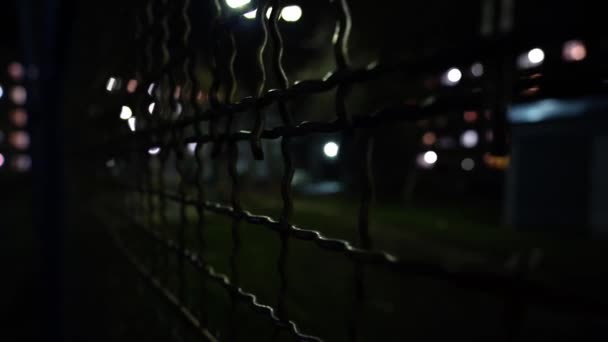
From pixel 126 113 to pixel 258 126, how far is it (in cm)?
154

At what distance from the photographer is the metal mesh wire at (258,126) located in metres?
0.47

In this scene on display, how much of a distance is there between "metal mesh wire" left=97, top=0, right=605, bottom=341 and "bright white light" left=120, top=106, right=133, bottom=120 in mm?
113

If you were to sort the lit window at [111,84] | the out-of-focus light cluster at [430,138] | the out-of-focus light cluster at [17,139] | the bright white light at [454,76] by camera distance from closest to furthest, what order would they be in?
the bright white light at [454,76], the lit window at [111,84], the out-of-focus light cluster at [430,138], the out-of-focus light cluster at [17,139]

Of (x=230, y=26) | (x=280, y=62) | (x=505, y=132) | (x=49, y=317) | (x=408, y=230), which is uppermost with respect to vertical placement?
(x=230, y=26)

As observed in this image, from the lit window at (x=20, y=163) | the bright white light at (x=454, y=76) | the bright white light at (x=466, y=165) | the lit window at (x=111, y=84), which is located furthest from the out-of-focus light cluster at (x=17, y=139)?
the bright white light at (x=454, y=76)

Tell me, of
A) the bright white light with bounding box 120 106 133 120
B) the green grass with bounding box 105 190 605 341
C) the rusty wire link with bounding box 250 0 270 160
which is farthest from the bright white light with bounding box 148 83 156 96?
the rusty wire link with bounding box 250 0 270 160

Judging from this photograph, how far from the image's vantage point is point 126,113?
214cm

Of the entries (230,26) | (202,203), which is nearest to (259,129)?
(230,26)

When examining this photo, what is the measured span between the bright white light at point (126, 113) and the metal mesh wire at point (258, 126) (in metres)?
0.11

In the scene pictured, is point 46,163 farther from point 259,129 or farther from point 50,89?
point 259,129

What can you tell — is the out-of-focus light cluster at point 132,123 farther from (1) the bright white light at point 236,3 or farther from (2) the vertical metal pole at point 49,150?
(2) the vertical metal pole at point 49,150

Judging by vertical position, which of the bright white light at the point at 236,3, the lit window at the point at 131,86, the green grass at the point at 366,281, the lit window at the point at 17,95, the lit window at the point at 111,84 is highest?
the lit window at the point at 17,95

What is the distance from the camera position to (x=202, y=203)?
46.3 inches

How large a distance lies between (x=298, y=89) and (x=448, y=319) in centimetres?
473
